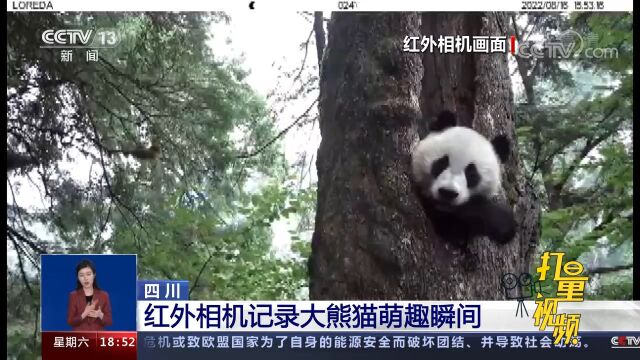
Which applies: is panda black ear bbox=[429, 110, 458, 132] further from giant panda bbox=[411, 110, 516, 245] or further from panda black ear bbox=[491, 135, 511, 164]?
panda black ear bbox=[491, 135, 511, 164]

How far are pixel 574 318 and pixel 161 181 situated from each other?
47.4 inches

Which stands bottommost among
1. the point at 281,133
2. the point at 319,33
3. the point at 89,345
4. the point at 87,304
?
the point at 89,345

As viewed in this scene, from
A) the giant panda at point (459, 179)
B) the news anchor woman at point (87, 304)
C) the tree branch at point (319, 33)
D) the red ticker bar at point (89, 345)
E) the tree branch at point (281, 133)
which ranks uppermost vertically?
the tree branch at point (319, 33)

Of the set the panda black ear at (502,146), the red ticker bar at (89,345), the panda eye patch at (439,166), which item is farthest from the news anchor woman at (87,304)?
the panda black ear at (502,146)

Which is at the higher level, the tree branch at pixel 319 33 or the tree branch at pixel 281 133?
the tree branch at pixel 319 33

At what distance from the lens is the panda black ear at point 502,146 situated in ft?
5.82

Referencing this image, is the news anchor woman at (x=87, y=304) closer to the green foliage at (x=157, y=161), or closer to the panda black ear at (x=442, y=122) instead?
the green foliage at (x=157, y=161)

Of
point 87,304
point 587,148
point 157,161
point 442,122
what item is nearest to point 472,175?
point 442,122

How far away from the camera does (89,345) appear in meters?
1.73

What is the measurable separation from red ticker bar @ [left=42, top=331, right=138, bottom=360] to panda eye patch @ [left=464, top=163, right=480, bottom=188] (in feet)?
3.28

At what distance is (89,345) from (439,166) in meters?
1.07

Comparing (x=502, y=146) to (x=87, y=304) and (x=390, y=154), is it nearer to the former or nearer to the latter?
(x=390, y=154)

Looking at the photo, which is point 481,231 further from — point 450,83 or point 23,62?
point 23,62
